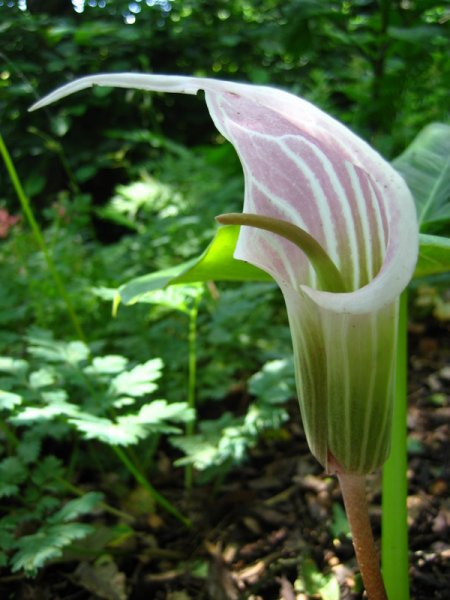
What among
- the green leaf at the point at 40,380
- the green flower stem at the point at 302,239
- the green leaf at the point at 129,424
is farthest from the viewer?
the green leaf at the point at 40,380

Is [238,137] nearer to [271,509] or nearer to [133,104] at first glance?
[271,509]

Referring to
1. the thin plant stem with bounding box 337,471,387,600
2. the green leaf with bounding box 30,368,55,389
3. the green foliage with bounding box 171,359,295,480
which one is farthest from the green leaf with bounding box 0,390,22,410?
the thin plant stem with bounding box 337,471,387,600

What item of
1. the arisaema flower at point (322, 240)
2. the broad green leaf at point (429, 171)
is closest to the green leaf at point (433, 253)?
the arisaema flower at point (322, 240)

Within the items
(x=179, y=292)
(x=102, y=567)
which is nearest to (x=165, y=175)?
(x=179, y=292)

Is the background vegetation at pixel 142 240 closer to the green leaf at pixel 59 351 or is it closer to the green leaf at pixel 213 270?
the green leaf at pixel 59 351

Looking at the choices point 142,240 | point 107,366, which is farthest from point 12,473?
point 142,240
